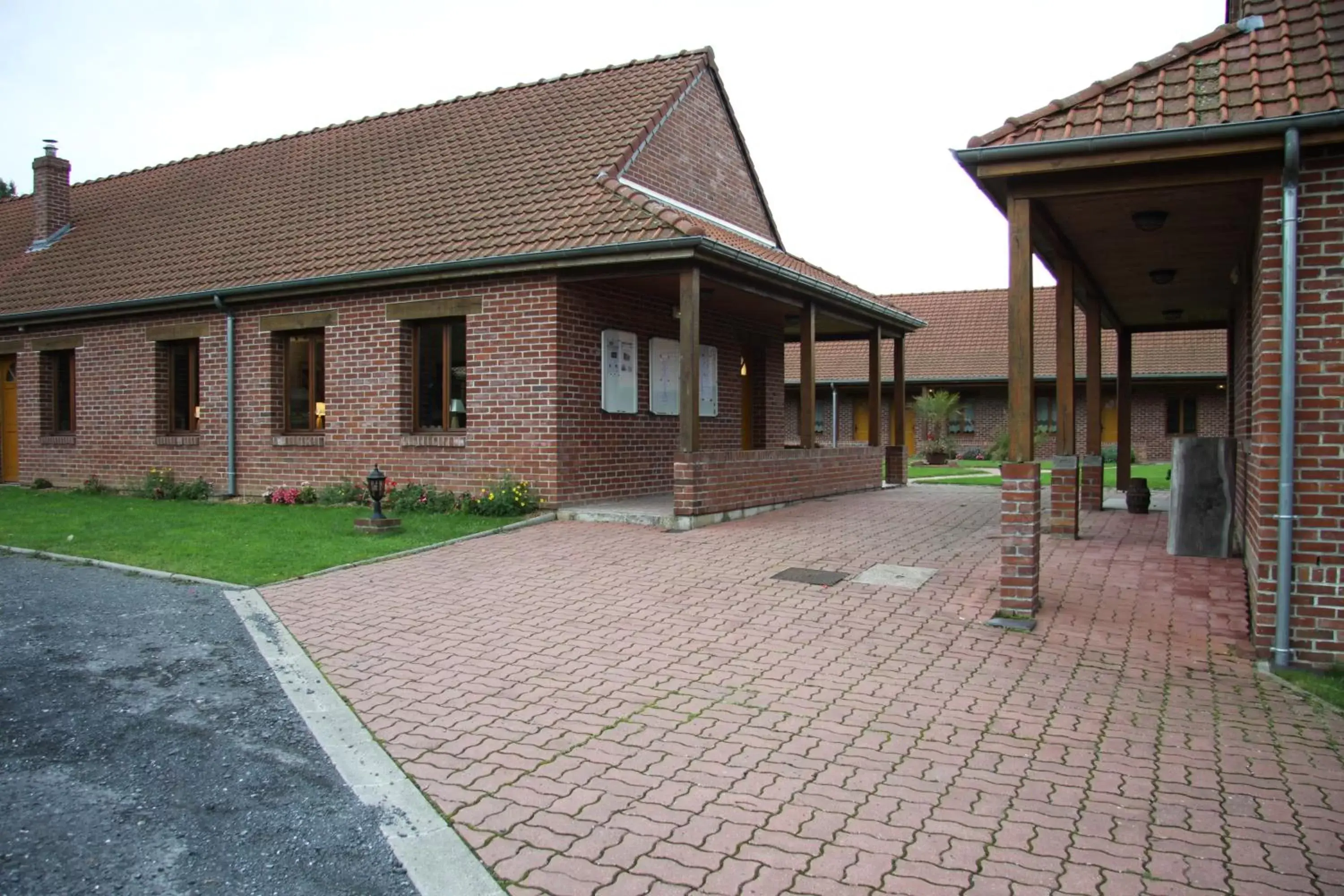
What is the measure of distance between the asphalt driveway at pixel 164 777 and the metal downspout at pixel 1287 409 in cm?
526

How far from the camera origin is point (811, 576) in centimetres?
832

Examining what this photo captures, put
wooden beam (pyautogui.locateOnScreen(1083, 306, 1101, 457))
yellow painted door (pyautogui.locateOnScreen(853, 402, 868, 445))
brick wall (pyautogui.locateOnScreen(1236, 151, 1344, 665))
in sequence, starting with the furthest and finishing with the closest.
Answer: yellow painted door (pyautogui.locateOnScreen(853, 402, 868, 445)) < wooden beam (pyautogui.locateOnScreen(1083, 306, 1101, 457)) < brick wall (pyautogui.locateOnScreen(1236, 151, 1344, 665))

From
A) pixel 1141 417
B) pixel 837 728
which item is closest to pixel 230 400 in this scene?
pixel 837 728

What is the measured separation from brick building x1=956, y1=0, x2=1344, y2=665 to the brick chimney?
1991 centimetres

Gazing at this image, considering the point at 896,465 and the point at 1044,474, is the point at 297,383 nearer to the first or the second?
the point at 896,465

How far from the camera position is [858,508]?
13352 mm

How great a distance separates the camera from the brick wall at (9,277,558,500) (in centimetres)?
1207

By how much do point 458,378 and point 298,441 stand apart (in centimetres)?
312

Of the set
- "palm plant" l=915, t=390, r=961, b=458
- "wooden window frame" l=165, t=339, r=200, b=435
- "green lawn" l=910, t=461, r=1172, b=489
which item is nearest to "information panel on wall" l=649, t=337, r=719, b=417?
"green lawn" l=910, t=461, r=1172, b=489

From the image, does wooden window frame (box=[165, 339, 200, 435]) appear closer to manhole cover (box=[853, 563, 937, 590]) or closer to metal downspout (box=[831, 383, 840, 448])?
manhole cover (box=[853, 563, 937, 590])

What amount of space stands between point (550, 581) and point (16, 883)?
5.28 metres

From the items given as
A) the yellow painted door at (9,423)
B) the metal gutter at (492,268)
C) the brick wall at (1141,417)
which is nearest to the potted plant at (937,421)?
the brick wall at (1141,417)

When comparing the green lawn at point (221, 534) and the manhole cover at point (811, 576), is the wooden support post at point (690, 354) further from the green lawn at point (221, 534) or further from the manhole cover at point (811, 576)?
the manhole cover at point (811, 576)

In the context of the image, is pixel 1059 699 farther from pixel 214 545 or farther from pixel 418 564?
pixel 214 545
